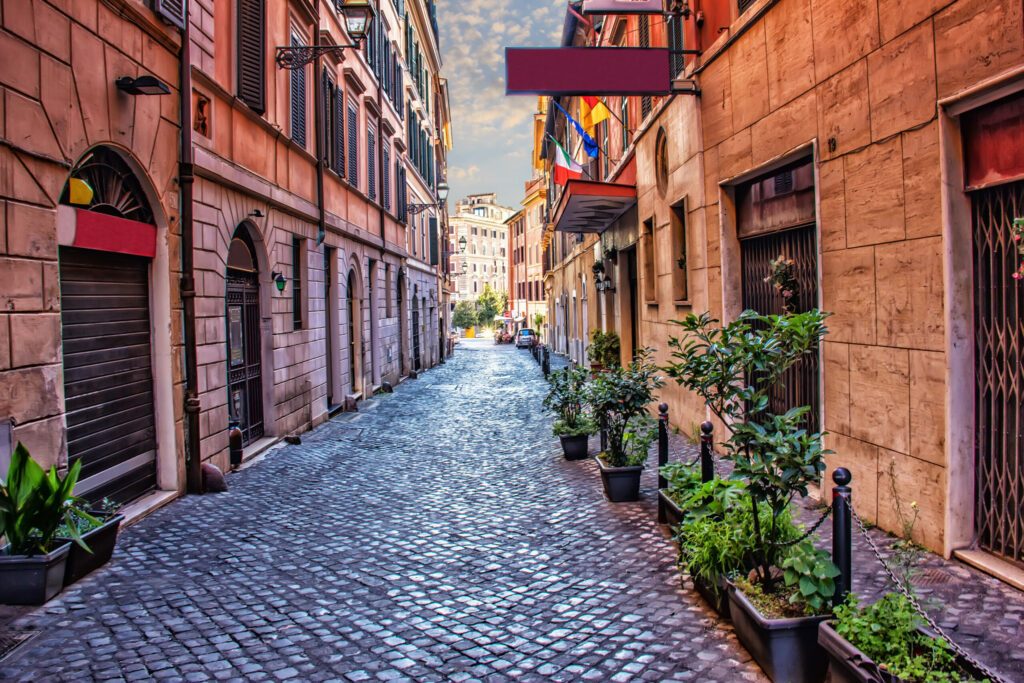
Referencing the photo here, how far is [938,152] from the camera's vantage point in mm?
5051

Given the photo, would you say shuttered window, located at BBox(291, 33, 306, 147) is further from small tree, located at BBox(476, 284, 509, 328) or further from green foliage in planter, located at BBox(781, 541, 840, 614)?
small tree, located at BBox(476, 284, 509, 328)

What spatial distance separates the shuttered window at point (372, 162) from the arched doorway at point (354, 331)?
9.43 ft

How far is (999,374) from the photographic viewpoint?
15.8 feet

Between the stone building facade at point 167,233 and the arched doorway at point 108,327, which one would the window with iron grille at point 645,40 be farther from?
the arched doorway at point 108,327

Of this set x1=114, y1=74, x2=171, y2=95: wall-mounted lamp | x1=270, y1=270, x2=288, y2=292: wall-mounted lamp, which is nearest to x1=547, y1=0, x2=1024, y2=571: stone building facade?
x1=114, y1=74, x2=171, y2=95: wall-mounted lamp

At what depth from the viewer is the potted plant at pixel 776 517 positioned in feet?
11.7

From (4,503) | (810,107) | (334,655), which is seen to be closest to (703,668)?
(334,655)

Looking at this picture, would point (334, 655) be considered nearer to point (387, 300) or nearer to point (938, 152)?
point (938, 152)

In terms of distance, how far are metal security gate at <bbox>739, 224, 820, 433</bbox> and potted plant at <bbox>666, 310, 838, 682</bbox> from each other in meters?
2.66

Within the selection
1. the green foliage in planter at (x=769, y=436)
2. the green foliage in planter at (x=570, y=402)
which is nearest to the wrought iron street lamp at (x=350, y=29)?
the green foliage in planter at (x=570, y=402)

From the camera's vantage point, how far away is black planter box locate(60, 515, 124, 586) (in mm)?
5148

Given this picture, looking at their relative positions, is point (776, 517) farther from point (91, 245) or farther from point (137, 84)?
point (137, 84)

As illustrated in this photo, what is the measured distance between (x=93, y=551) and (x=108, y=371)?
209 centimetres

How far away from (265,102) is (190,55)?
2.46 metres
